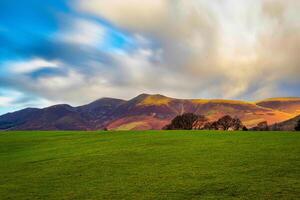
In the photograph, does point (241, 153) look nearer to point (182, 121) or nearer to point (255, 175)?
point (255, 175)

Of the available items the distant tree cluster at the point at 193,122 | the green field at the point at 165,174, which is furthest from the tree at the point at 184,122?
the green field at the point at 165,174

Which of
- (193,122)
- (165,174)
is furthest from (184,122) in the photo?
(165,174)

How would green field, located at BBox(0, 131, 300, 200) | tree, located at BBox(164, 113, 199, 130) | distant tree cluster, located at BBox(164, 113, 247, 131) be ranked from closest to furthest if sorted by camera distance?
green field, located at BBox(0, 131, 300, 200) < distant tree cluster, located at BBox(164, 113, 247, 131) < tree, located at BBox(164, 113, 199, 130)

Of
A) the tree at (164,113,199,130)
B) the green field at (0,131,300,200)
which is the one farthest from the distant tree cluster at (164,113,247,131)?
the green field at (0,131,300,200)

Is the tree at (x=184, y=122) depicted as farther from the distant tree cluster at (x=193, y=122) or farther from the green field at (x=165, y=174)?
the green field at (x=165, y=174)

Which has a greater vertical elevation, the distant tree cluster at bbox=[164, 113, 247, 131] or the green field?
the distant tree cluster at bbox=[164, 113, 247, 131]

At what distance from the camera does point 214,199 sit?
15.9 m

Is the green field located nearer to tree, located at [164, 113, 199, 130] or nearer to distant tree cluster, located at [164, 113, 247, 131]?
distant tree cluster, located at [164, 113, 247, 131]

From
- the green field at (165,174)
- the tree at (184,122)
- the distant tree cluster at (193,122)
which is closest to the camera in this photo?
the green field at (165,174)

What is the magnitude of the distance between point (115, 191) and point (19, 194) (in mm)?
5453

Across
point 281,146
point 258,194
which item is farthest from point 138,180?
point 281,146

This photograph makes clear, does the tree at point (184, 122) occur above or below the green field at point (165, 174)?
above

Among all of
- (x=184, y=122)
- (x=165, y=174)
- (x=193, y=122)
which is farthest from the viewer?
(x=193, y=122)

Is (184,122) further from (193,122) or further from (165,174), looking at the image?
(165,174)
